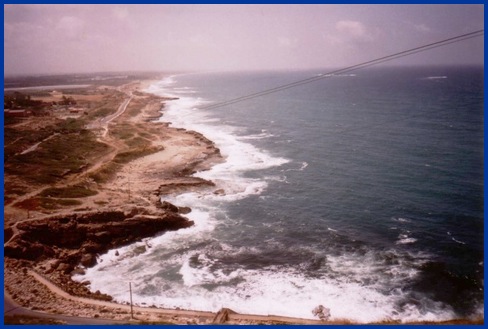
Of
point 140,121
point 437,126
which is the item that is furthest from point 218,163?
point 437,126

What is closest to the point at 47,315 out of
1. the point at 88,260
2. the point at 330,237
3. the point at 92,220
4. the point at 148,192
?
the point at 88,260

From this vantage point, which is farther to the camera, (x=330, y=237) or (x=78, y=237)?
(x=330, y=237)

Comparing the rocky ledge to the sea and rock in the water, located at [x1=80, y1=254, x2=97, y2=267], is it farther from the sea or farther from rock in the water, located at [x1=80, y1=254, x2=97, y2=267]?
Answer: the sea

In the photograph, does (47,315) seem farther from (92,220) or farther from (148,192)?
(148,192)

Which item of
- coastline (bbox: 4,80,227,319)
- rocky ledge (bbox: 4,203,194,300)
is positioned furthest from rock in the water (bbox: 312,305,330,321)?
rocky ledge (bbox: 4,203,194,300)

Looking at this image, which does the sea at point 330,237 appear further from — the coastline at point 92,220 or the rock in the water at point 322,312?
the coastline at point 92,220

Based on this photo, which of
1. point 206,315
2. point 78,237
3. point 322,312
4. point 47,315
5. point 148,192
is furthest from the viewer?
point 148,192

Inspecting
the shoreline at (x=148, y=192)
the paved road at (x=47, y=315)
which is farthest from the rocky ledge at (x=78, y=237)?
the paved road at (x=47, y=315)
